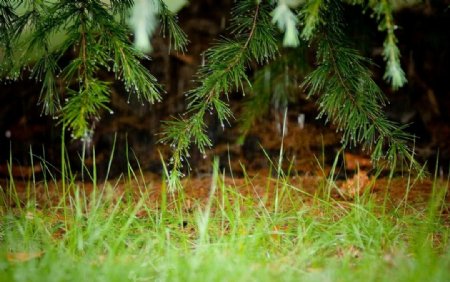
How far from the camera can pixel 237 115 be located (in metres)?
4.55

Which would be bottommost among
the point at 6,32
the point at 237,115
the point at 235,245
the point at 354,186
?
the point at 235,245

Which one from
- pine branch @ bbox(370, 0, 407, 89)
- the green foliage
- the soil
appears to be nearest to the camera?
pine branch @ bbox(370, 0, 407, 89)

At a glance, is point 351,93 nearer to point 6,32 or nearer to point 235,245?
point 235,245

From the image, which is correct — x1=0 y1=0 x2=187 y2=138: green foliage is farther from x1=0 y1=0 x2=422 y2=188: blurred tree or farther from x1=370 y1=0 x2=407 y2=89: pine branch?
x1=370 y1=0 x2=407 y2=89: pine branch

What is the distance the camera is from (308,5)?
205 cm

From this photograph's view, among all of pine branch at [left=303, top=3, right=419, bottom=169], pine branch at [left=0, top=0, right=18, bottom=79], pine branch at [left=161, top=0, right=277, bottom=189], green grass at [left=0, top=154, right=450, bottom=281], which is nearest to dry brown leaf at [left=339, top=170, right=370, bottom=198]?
green grass at [left=0, top=154, right=450, bottom=281]

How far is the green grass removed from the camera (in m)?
1.92

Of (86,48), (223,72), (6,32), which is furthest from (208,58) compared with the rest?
(6,32)

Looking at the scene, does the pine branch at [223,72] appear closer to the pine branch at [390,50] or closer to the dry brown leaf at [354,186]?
the pine branch at [390,50]

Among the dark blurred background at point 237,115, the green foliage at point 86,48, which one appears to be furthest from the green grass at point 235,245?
the dark blurred background at point 237,115

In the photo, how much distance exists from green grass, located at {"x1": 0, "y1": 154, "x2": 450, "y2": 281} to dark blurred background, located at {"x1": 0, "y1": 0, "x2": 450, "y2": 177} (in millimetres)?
1424

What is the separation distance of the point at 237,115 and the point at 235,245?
2438 millimetres

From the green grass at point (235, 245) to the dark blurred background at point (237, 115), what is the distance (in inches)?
56.1

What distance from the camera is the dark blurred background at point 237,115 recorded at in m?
4.15
